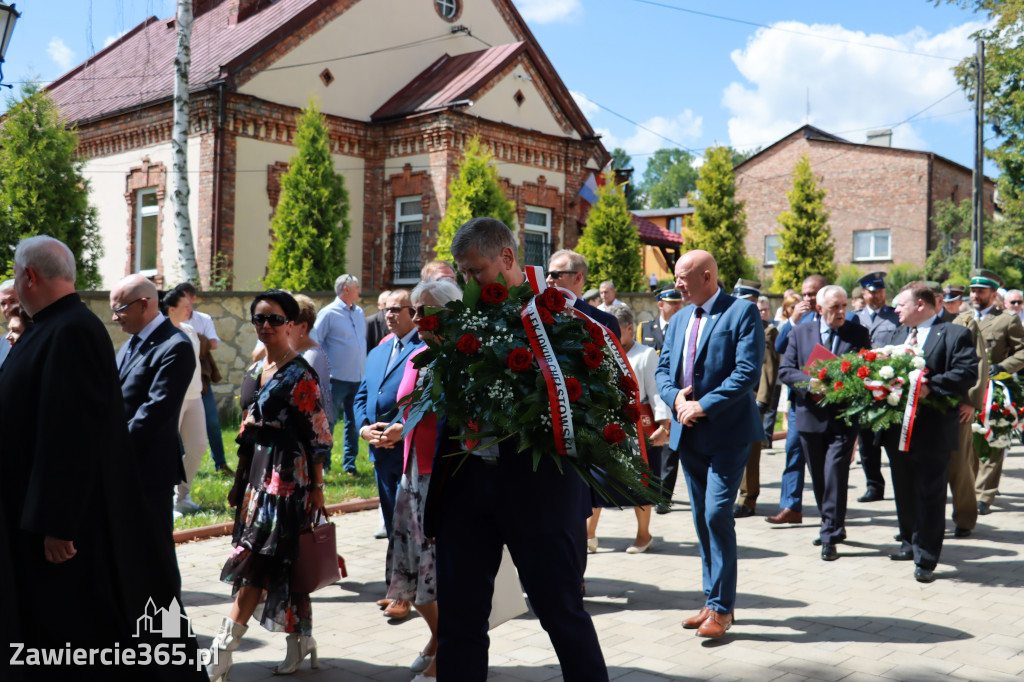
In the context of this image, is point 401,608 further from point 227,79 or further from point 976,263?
point 976,263

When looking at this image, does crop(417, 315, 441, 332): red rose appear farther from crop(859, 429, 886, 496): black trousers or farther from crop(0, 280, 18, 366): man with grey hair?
crop(859, 429, 886, 496): black trousers

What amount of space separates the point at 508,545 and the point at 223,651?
1.89m

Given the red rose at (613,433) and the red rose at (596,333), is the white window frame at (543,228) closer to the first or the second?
the red rose at (596,333)

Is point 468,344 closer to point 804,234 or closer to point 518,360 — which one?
point 518,360

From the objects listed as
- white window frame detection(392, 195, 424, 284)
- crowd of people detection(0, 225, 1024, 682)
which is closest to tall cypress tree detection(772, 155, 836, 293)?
white window frame detection(392, 195, 424, 284)

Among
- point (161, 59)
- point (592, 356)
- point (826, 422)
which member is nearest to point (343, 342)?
point (826, 422)

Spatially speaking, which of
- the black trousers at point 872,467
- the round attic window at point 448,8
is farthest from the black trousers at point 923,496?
the round attic window at point 448,8

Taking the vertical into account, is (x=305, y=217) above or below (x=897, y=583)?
above

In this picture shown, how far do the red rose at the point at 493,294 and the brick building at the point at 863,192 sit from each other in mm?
37244

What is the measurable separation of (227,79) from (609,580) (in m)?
16.8

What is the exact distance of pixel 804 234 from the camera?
31984 millimetres

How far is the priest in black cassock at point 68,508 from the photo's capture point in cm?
346

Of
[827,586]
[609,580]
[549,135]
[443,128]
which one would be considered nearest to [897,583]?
[827,586]

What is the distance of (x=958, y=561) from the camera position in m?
7.28
